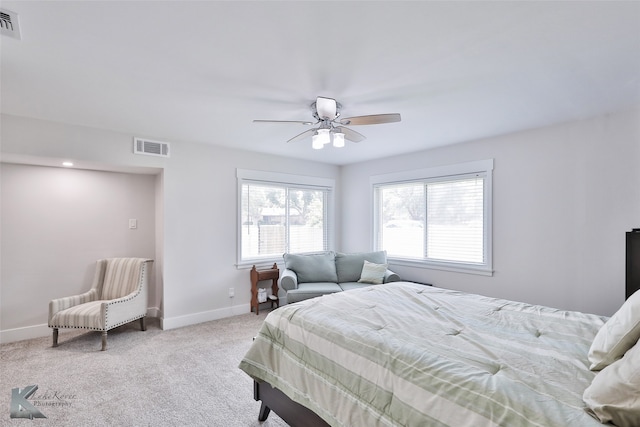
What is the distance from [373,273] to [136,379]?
2985 mm

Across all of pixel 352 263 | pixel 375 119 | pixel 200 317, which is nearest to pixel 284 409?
pixel 375 119

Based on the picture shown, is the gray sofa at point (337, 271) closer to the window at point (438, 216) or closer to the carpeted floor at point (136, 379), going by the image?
the window at point (438, 216)

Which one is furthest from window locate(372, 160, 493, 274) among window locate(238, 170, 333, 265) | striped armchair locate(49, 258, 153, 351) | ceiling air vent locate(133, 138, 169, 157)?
striped armchair locate(49, 258, 153, 351)

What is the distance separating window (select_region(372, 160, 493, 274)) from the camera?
4.00 metres

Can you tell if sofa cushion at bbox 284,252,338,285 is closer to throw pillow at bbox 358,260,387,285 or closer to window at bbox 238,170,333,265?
throw pillow at bbox 358,260,387,285

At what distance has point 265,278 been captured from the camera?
4613 millimetres

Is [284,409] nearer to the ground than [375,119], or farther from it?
nearer to the ground

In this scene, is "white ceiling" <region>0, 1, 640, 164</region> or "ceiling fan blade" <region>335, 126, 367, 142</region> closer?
"white ceiling" <region>0, 1, 640, 164</region>

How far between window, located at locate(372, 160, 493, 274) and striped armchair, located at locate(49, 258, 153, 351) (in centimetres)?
357

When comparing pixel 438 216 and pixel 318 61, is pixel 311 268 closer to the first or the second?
pixel 438 216

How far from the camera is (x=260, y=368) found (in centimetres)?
204

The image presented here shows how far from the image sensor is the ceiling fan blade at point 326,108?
2.53 metres

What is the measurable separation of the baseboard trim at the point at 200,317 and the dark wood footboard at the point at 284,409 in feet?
7.53

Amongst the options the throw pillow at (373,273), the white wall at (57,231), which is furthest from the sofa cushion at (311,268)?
the white wall at (57,231)
